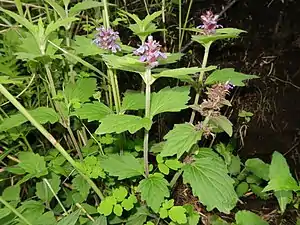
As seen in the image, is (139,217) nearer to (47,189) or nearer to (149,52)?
(47,189)

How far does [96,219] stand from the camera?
935 millimetres

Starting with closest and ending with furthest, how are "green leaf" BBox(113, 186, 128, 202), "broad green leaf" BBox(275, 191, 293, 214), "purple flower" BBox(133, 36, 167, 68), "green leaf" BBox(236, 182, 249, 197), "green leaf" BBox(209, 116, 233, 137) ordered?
1. "purple flower" BBox(133, 36, 167, 68)
2. "green leaf" BBox(209, 116, 233, 137)
3. "green leaf" BBox(113, 186, 128, 202)
4. "broad green leaf" BBox(275, 191, 293, 214)
5. "green leaf" BBox(236, 182, 249, 197)

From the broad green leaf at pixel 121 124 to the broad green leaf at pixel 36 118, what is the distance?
0.17 m

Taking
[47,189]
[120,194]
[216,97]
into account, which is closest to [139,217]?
[120,194]

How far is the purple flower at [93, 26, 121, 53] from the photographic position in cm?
88

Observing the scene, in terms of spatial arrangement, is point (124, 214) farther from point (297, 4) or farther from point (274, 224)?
point (297, 4)

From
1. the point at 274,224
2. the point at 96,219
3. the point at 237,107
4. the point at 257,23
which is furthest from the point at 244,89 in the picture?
the point at 96,219

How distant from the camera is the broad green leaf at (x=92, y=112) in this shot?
0.86 m

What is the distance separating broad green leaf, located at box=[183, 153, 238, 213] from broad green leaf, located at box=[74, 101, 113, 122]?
19 cm

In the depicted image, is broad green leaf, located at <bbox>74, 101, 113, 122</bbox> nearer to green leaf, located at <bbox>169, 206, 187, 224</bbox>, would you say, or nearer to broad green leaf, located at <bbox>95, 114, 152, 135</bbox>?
broad green leaf, located at <bbox>95, 114, 152, 135</bbox>

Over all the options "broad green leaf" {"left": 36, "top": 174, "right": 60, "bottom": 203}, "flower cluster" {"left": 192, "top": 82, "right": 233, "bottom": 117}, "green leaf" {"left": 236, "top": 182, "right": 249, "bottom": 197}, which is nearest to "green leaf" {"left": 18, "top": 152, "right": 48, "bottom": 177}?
"broad green leaf" {"left": 36, "top": 174, "right": 60, "bottom": 203}

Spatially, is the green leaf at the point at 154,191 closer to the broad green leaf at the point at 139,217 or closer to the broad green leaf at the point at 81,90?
the broad green leaf at the point at 139,217

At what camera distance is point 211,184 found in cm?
82

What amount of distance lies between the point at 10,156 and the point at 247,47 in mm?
711
